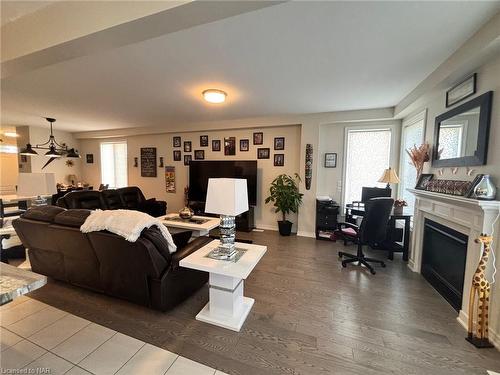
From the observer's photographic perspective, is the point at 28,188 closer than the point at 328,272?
Yes

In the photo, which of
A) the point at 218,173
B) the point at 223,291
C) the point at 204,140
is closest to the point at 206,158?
the point at 204,140

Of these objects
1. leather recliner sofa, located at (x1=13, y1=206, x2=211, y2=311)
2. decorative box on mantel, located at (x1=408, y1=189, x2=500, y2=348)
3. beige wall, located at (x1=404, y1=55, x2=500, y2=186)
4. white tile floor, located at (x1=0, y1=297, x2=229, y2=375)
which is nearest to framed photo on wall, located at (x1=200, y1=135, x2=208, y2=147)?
leather recliner sofa, located at (x1=13, y1=206, x2=211, y2=311)

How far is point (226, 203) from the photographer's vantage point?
5.63 ft

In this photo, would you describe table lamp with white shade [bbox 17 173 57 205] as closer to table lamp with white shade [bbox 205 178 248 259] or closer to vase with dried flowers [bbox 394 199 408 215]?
table lamp with white shade [bbox 205 178 248 259]

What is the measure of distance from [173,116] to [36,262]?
331cm

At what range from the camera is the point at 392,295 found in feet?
7.74

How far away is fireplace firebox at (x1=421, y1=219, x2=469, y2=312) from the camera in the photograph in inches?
83.4

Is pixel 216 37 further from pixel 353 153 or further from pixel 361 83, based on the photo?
pixel 353 153

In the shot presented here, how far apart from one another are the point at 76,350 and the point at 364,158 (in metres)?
4.85

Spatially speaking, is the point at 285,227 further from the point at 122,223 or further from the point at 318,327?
the point at 122,223

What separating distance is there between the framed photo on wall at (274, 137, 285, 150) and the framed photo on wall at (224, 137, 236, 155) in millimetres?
1008

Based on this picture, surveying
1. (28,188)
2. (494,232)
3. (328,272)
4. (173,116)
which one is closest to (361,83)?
(494,232)

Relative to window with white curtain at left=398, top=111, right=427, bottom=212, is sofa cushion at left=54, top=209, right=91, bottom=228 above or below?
below

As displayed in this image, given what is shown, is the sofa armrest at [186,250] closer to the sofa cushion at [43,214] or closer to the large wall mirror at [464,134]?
the sofa cushion at [43,214]
